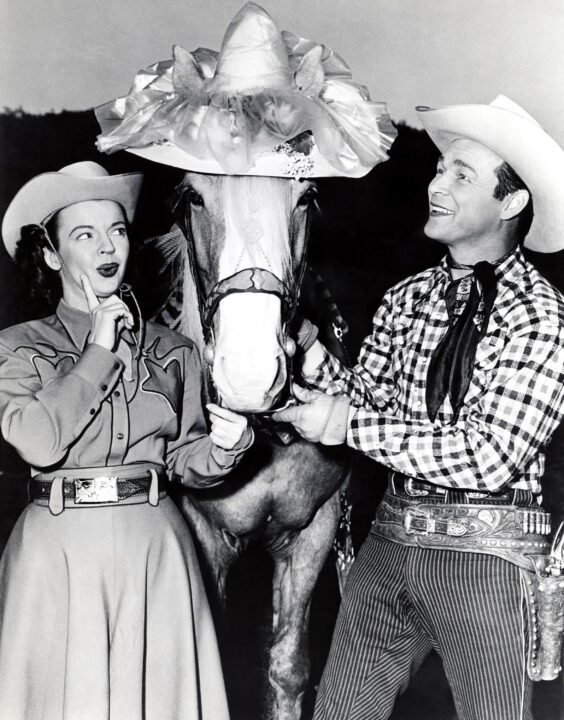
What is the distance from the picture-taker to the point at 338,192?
2.27 meters

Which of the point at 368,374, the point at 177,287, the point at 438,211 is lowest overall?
the point at 368,374

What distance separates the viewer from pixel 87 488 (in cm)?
162

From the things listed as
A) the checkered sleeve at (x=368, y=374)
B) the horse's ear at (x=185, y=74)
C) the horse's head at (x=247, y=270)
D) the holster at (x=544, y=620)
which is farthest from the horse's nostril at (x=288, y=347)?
the holster at (x=544, y=620)

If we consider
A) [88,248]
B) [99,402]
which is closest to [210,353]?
[99,402]

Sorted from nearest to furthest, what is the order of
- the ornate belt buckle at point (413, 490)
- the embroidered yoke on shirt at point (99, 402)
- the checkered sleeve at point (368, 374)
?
1. the embroidered yoke on shirt at point (99, 402)
2. the ornate belt buckle at point (413, 490)
3. the checkered sleeve at point (368, 374)

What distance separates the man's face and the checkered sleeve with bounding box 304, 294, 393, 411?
0.90 feet

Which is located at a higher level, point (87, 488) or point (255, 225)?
point (255, 225)

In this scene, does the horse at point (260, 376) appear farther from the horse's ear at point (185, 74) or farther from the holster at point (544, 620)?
the holster at point (544, 620)

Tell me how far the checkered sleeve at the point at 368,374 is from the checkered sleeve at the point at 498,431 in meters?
0.29

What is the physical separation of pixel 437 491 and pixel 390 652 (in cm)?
41

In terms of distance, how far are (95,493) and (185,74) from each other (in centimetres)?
92

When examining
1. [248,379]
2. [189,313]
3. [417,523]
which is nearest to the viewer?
[248,379]

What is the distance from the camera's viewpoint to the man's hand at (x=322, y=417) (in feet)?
5.80

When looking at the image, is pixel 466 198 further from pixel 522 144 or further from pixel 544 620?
pixel 544 620
